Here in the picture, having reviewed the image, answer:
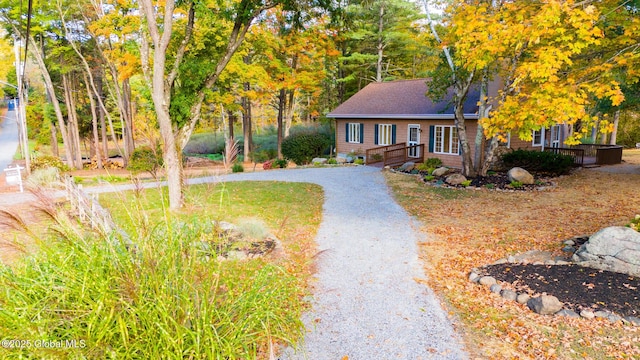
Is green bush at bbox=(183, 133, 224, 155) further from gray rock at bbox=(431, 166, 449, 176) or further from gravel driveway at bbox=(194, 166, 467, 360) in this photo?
gravel driveway at bbox=(194, 166, 467, 360)

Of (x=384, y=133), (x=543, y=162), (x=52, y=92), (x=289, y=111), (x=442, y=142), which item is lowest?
(x=543, y=162)

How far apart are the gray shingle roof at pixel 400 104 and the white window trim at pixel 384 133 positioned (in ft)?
2.52

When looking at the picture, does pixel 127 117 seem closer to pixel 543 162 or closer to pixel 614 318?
pixel 543 162

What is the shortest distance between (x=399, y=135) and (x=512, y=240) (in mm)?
13653

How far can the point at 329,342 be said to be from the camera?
15.2 feet

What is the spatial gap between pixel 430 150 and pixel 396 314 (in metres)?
15.6

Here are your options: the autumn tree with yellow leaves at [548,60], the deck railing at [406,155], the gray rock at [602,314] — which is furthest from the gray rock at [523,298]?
the deck railing at [406,155]

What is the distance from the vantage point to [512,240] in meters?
8.29

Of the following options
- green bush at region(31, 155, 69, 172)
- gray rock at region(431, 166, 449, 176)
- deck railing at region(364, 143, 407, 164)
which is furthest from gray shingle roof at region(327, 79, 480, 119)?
green bush at region(31, 155, 69, 172)

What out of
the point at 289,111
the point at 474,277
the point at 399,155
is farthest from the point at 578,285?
the point at 289,111

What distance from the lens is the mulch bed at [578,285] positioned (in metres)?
5.17

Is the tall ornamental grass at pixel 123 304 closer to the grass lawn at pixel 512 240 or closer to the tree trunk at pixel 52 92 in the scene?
the grass lawn at pixel 512 240

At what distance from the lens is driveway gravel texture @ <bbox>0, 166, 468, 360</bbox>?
451 centimetres

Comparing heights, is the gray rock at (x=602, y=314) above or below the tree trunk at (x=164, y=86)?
below
